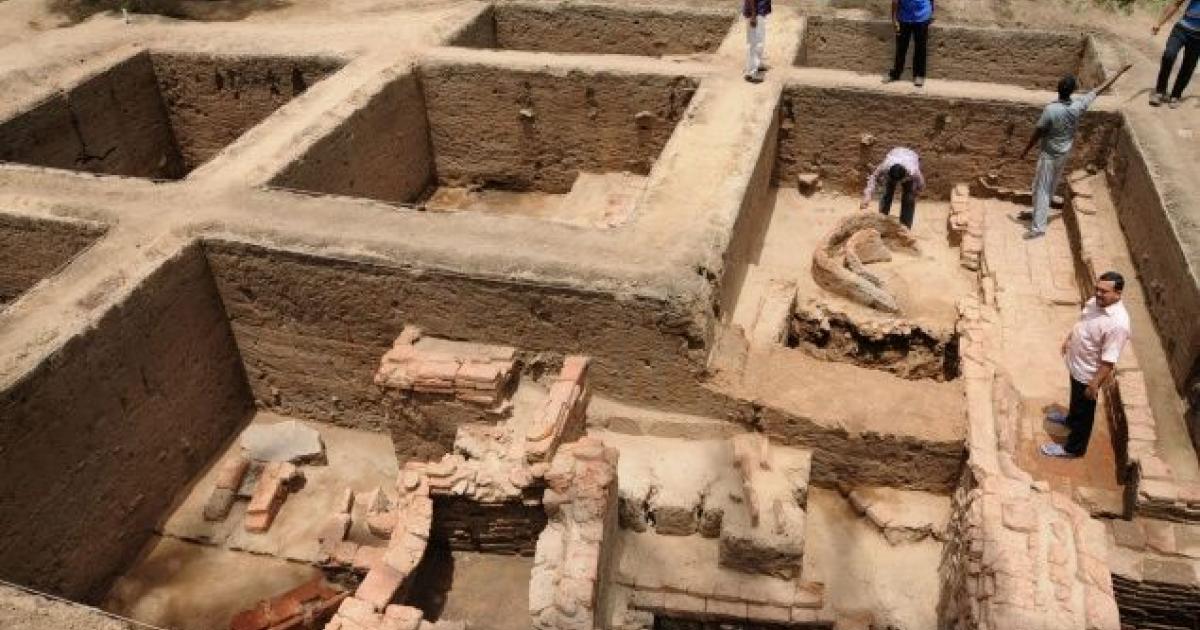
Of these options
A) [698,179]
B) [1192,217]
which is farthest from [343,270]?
[1192,217]

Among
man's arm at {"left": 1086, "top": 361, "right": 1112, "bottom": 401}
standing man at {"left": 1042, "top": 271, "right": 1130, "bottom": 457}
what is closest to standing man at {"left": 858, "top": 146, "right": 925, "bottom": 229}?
standing man at {"left": 1042, "top": 271, "right": 1130, "bottom": 457}

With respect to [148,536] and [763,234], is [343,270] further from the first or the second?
[763,234]

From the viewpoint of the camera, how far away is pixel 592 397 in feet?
20.3

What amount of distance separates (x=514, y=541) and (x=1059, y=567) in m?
3.17

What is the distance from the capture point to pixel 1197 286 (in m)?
5.88

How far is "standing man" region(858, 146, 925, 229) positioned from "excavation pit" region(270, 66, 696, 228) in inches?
81.8

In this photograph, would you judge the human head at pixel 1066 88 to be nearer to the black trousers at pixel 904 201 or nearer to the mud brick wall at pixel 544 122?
the black trousers at pixel 904 201

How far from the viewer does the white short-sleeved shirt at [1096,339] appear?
16.7 ft

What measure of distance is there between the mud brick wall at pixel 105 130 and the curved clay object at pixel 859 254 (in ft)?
24.9

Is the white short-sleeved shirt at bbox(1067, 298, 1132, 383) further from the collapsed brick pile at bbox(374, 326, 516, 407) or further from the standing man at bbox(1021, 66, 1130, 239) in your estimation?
the collapsed brick pile at bbox(374, 326, 516, 407)

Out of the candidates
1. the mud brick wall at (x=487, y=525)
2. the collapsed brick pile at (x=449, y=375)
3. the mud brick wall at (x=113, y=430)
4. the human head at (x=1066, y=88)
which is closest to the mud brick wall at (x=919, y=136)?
the human head at (x=1066, y=88)

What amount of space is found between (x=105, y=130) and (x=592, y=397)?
22.1ft

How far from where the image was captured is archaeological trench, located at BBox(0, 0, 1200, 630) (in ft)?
16.7

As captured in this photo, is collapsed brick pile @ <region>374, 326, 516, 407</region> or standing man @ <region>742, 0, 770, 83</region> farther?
standing man @ <region>742, 0, 770, 83</region>
